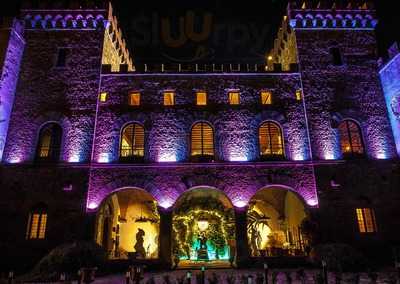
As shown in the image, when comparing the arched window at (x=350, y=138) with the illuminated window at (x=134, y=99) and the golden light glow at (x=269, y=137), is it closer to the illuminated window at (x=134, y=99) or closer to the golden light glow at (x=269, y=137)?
the golden light glow at (x=269, y=137)

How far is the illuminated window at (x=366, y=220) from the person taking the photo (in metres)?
16.3

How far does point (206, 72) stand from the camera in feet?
61.2

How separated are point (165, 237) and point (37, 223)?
21.6 feet

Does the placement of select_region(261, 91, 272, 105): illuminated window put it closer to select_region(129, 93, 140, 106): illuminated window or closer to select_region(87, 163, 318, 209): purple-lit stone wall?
select_region(87, 163, 318, 209): purple-lit stone wall

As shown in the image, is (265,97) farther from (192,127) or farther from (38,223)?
(38,223)

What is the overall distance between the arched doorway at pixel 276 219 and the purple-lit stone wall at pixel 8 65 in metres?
14.8

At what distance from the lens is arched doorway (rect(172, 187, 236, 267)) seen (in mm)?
18266

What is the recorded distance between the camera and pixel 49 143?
17.4m

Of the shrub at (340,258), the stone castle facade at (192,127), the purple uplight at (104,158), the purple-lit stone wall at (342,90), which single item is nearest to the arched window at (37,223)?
the stone castle facade at (192,127)

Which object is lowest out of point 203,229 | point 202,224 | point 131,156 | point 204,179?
point 203,229

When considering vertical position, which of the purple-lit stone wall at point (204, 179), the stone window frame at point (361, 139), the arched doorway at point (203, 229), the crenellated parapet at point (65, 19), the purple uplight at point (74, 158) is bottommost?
the arched doorway at point (203, 229)

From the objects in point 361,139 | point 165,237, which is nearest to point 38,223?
point 165,237

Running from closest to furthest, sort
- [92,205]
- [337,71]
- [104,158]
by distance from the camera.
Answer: [92,205]
[104,158]
[337,71]

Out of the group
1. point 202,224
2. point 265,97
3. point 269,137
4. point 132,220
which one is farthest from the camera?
point 132,220
